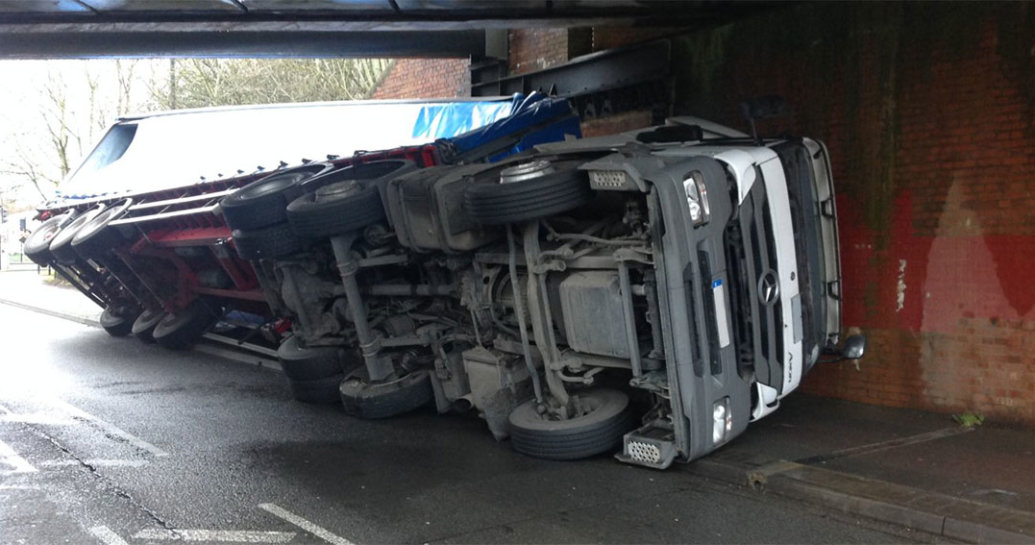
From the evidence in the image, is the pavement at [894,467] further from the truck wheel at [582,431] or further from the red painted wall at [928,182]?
the truck wheel at [582,431]

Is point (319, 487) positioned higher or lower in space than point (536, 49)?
lower

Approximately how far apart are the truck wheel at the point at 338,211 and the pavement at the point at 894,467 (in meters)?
3.47

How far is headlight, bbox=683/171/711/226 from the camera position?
21.1ft

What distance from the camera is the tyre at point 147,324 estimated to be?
14.6 m

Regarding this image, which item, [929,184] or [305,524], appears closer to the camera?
[305,524]

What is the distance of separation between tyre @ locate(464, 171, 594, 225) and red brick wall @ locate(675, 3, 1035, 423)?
3.04 m

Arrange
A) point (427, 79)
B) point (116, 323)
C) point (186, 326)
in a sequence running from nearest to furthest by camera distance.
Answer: point (186, 326), point (116, 323), point (427, 79)

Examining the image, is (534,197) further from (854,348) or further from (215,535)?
(215,535)

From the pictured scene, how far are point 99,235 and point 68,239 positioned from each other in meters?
0.94

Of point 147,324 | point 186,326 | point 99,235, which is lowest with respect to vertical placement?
point 147,324

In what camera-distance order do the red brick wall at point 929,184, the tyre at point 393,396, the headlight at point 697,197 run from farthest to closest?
the tyre at point 393,396
the red brick wall at point 929,184
the headlight at point 697,197

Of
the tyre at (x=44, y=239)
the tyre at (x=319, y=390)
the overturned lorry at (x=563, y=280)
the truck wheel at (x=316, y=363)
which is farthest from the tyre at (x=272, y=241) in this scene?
the tyre at (x=44, y=239)

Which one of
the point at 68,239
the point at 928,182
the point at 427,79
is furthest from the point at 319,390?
the point at 427,79

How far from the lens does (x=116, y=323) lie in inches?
619
